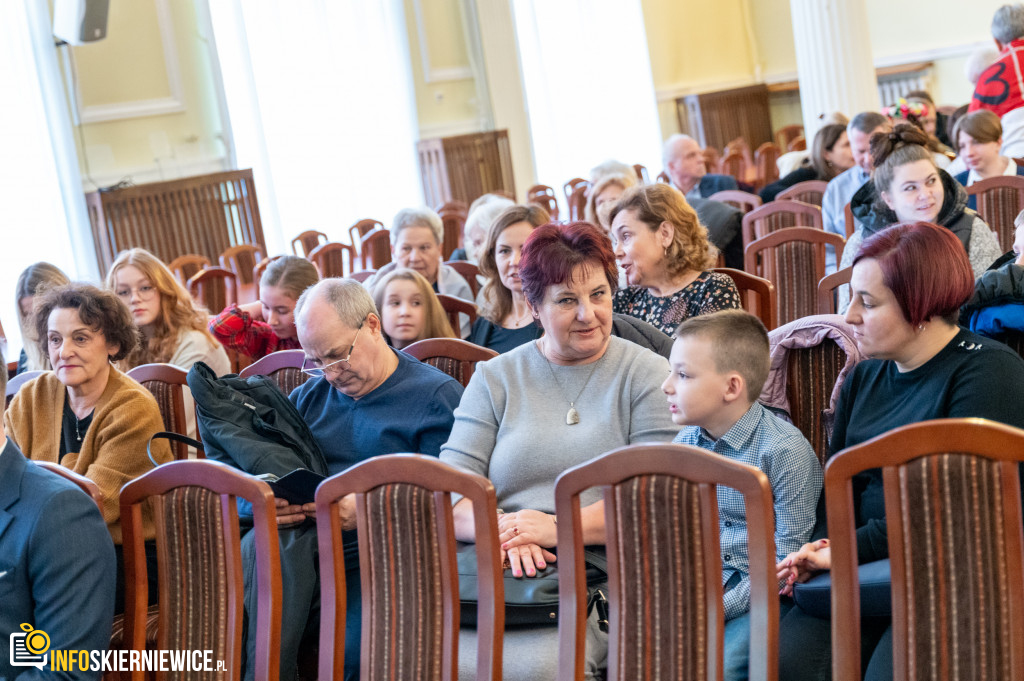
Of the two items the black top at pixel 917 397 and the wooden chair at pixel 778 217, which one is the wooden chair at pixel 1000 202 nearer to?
the wooden chair at pixel 778 217

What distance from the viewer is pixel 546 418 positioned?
2402 millimetres

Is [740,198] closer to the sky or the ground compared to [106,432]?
closer to the sky

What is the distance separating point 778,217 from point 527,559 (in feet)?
10.6

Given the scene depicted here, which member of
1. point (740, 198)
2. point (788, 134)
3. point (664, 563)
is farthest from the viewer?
point (788, 134)

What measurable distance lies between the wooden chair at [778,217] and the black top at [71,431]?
309 cm

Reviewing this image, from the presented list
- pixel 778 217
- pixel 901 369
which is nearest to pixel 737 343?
pixel 901 369

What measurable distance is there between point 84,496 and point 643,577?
1.06 metres

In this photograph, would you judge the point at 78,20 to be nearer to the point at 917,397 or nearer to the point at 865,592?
the point at 917,397

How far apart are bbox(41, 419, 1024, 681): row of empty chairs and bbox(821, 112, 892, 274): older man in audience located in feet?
12.0

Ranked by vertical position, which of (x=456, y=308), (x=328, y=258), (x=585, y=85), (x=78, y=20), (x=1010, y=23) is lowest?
(x=456, y=308)

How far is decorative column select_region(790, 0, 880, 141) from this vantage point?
8773 mm

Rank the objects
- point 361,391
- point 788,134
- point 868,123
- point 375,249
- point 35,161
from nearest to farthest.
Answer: point 361,391
point 868,123
point 375,249
point 35,161
point 788,134

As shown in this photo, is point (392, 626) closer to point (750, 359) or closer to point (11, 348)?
point (750, 359)

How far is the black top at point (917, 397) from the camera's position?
1.97m
